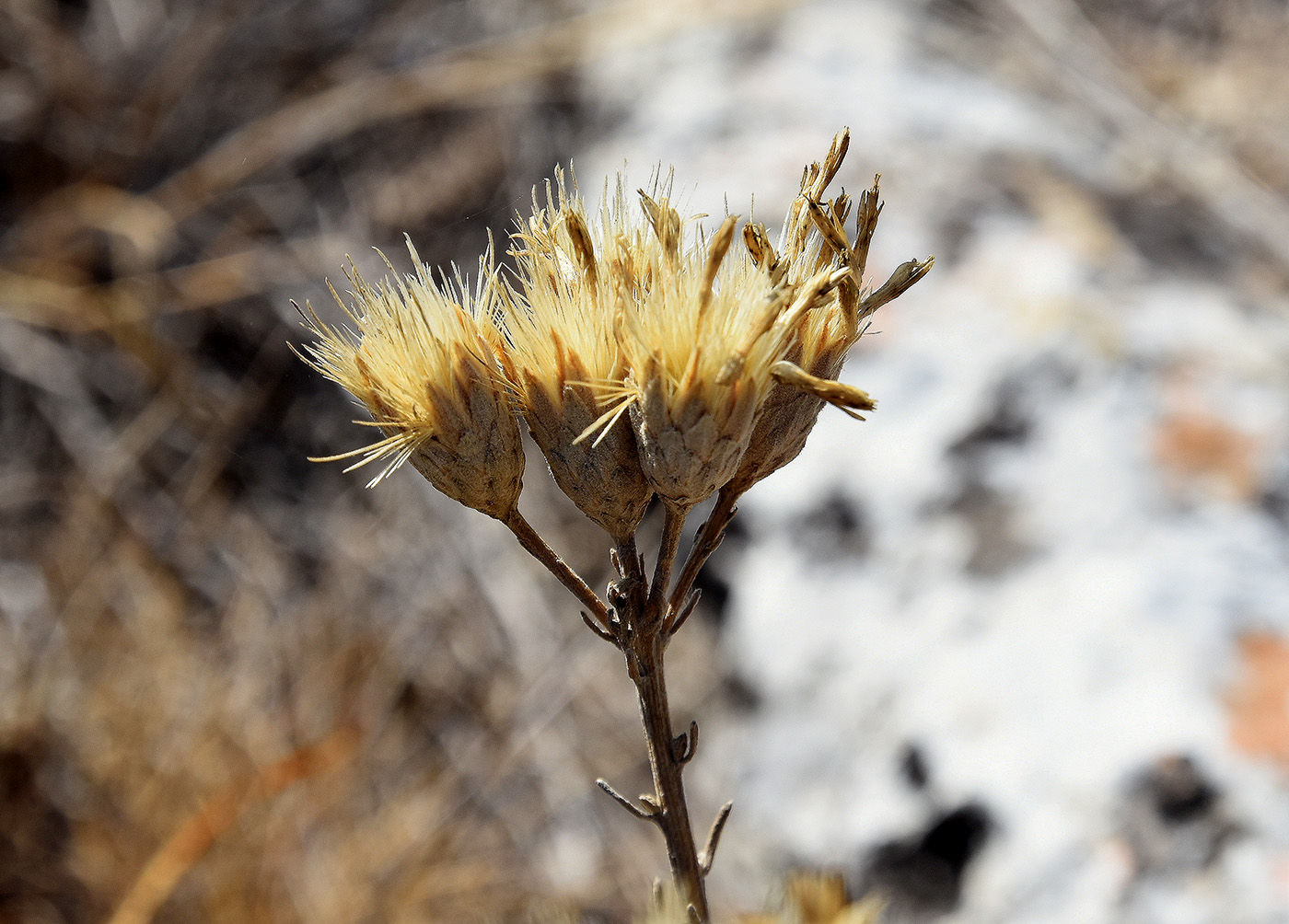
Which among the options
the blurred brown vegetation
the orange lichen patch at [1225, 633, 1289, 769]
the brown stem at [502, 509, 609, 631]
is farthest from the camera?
the blurred brown vegetation

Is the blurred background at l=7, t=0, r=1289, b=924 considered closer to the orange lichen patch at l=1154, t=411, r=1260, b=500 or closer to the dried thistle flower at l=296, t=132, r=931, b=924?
the orange lichen patch at l=1154, t=411, r=1260, b=500

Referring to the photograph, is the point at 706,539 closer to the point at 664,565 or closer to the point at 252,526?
the point at 664,565

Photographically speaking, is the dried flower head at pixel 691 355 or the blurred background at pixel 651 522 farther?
the blurred background at pixel 651 522

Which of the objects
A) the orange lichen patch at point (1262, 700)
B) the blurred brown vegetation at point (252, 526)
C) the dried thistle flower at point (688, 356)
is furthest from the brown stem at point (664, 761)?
the blurred brown vegetation at point (252, 526)

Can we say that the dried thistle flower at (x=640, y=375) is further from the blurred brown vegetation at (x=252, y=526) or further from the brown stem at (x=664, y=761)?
the blurred brown vegetation at (x=252, y=526)

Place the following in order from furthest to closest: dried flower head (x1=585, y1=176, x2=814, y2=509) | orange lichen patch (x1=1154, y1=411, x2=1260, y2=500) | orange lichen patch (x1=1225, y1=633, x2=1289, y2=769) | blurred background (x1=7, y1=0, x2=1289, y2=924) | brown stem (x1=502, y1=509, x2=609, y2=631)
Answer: orange lichen patch (x1=1154, y1=411, x2=1260, y2=500) → blurred background (x1=7, y1=0, x2=1289, y2=924) → orange lichen patch (x1=1225, y1=633, x2=1289, y2=769) → brown stem (x1=502, y1=509, x2=609, y2=631) → dried flower head (x1=585, y1=176, x2=814, y2=509)

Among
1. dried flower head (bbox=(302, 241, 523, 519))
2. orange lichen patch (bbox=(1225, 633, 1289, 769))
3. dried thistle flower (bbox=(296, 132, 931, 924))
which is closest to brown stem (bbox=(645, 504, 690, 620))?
dried thistle flower (bbox=(296, 132, 931, 924))

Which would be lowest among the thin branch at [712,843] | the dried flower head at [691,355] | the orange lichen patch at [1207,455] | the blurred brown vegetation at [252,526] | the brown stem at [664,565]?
the thin branch at [712,843]
